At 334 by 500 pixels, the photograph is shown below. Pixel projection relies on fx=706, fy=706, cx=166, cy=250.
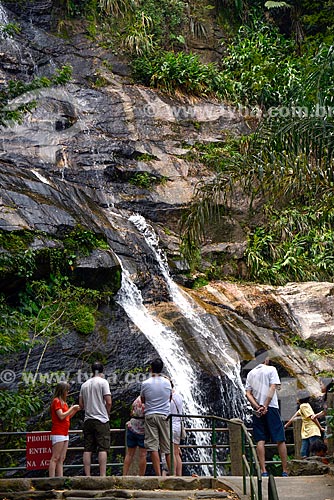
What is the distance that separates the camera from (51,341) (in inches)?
518

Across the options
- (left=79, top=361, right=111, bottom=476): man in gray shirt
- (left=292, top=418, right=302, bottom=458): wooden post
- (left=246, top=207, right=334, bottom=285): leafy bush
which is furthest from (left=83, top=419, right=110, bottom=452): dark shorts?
(left=246, top=207, right=334, bottom=285): leafy bush

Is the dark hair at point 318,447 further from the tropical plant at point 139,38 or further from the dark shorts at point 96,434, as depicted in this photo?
the tropical plant at point 139,38

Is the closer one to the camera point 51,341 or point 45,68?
A: point 51,341

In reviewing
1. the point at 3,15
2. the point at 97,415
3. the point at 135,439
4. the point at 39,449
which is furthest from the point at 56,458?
the point at 3,15

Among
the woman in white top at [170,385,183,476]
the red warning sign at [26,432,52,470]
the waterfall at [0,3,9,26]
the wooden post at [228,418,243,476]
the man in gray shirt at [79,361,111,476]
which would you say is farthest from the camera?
the waterfall at [0,3,9,26]

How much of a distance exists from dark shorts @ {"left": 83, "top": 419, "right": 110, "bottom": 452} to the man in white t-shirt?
193 cm

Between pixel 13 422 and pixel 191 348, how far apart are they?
16.6 feet

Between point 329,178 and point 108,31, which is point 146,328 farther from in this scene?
point 108,31

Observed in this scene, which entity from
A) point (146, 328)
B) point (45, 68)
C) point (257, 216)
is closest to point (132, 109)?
point (45, 68)

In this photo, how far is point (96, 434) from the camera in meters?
9.15

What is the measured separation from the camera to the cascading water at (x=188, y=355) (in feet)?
45.0

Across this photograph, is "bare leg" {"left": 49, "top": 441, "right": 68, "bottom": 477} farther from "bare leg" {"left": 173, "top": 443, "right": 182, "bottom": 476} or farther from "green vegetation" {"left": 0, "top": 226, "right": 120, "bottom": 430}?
"green vegetation" {"left": 0, "top": 226, "right": 120, "bottom": 430}

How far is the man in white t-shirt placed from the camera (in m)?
9.12

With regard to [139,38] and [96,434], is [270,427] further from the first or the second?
[139,38]
